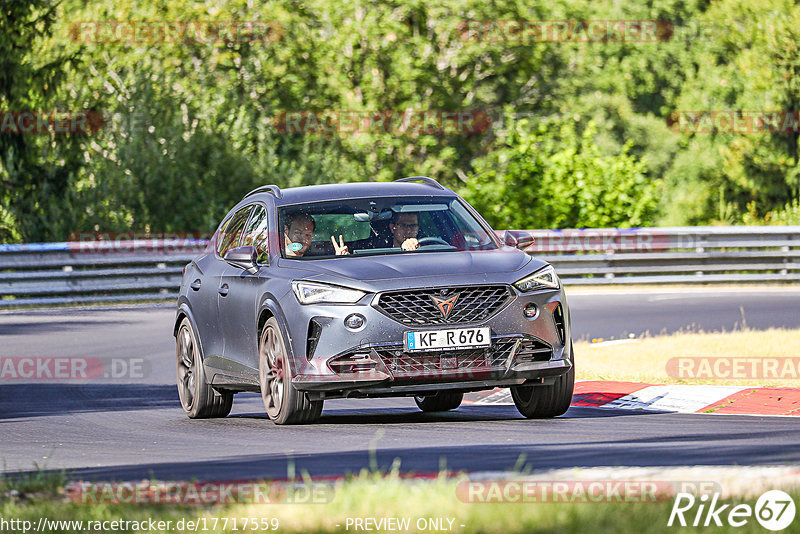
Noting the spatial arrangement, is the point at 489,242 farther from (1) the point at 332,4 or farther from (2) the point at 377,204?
(1) the point at 332,4

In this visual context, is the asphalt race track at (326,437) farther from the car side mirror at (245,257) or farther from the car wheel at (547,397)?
the car side mirror at (245,257)

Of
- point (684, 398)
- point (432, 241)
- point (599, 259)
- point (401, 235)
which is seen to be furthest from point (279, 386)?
point (599, 259)

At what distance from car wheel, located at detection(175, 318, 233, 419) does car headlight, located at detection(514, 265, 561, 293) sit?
3.07 meters

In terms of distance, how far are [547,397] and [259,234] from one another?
101 inches

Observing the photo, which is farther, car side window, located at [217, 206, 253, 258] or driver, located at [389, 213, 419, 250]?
car side window, located at [217, 206, 253, 258]

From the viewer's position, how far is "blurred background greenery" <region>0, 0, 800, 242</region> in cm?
3375

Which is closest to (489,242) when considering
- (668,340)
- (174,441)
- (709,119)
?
(174,441)

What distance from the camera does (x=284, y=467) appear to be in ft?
25.6

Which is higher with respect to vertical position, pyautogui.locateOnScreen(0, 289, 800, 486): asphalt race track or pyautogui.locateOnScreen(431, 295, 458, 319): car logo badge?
pyautogui.locateOnScreen(431, 295, 458, 319): car logo badge

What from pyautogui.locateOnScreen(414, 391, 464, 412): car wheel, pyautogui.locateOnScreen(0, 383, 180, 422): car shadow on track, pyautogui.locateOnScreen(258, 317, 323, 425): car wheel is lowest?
pyautogui.locateOnScreen(0, 383, 180, 422): car shadow on track

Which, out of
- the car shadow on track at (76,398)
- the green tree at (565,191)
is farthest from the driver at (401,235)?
the green tree at (565,191)

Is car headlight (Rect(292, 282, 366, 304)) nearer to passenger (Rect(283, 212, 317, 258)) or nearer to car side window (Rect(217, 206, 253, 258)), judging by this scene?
passenger (Rect(283, 212, 317, 258))

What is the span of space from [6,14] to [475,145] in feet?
70.9

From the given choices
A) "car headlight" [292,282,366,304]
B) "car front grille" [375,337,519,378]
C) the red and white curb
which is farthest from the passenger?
the red and white curb
